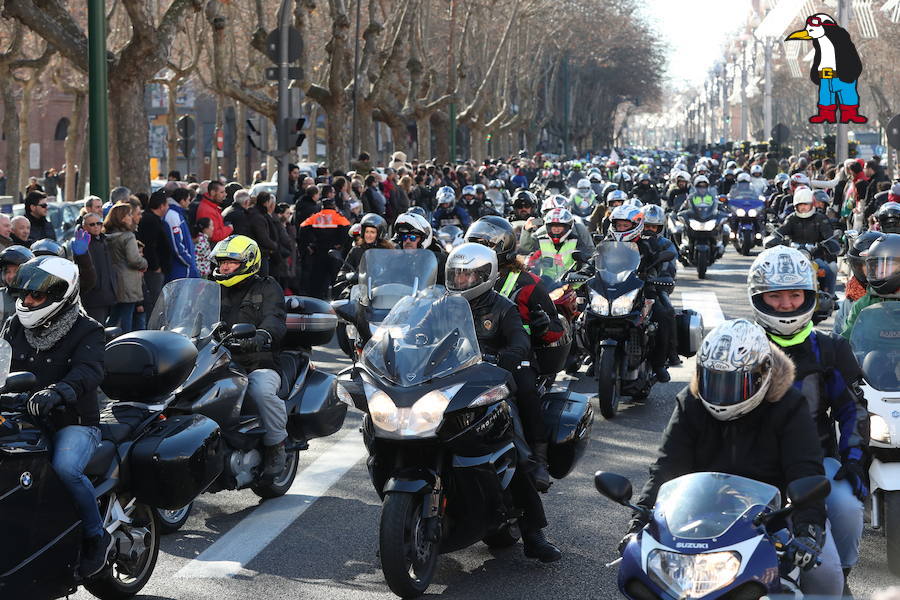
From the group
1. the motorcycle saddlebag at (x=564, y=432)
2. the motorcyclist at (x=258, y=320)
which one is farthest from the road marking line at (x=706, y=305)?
the motorcycle saddlebag at (x=564, y=432)

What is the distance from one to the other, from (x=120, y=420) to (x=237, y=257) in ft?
6.40

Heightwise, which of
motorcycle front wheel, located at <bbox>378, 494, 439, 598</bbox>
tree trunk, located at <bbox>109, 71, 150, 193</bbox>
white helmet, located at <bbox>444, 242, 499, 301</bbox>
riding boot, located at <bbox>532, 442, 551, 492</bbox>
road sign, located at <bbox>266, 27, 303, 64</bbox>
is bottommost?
motorcycle front wheel, located at <bbox>378, 494, 439, 598</bbox>

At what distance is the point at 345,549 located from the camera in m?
7.33

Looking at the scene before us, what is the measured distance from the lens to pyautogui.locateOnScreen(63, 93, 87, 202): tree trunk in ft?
129

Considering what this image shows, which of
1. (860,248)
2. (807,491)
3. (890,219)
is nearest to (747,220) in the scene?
(890,219)

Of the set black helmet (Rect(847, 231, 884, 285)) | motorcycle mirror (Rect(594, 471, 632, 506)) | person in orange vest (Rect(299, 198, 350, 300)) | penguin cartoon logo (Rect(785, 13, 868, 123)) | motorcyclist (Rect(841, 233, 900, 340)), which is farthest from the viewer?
penguin cartoon logo (Rect(785, 13, 868, 123))

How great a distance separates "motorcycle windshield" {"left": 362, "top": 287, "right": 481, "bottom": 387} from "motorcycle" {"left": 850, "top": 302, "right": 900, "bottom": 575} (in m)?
1.74

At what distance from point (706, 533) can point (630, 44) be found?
96.0 meters

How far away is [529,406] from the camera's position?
7.08m

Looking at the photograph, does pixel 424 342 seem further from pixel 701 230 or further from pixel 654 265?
pixel 701 230

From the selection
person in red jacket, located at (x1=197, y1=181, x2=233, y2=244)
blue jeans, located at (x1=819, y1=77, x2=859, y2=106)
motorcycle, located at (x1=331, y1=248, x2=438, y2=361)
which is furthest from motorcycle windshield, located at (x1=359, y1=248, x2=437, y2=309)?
blue jeans, located at (x1=819, y1=77, x2=859, y2=106)

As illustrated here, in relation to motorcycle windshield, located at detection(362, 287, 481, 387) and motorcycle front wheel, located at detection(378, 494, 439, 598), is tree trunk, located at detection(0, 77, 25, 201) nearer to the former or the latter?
motorcycle windshield, located at detection(362, 287, 481, 387)

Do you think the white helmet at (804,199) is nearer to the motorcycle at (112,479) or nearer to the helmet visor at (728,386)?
the motorcycle at (112,479)

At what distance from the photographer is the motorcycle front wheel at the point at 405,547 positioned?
6.09m
